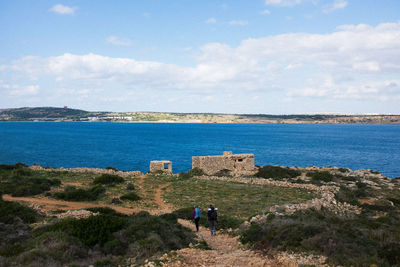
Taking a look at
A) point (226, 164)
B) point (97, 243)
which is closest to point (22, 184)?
point (97, 243)

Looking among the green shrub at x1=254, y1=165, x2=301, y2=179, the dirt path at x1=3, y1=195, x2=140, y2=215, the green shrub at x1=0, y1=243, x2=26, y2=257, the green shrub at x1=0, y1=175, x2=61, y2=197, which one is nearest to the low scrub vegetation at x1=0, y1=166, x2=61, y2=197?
the green shrub at x1=0, y1=175, x2=61, y2=197

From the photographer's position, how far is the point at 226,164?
3791cm

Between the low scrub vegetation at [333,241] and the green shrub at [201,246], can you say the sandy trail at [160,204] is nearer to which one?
the green shrub at [201,246]

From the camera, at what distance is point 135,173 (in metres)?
31.5

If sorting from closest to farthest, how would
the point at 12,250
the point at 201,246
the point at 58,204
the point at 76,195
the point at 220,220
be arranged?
the point at 12,250 → the point at 201,246 → the point at 220,220 → the point at 58,204 → the point at 76,195

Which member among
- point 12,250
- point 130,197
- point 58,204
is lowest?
point 130,197

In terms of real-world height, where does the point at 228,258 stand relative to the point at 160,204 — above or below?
above

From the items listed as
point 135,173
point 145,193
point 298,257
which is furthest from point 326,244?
point 135,173

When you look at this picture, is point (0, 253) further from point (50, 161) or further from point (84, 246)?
point (50, 161)

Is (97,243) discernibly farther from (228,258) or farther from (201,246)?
(228,258)

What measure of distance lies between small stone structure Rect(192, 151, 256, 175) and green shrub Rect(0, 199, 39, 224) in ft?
73.8

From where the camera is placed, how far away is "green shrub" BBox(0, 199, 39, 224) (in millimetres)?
12140

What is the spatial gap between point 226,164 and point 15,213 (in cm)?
2713

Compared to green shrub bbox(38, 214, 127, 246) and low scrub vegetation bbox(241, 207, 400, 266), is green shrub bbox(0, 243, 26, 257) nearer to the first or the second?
green shrub bbox(38, 214, 127, 246)
